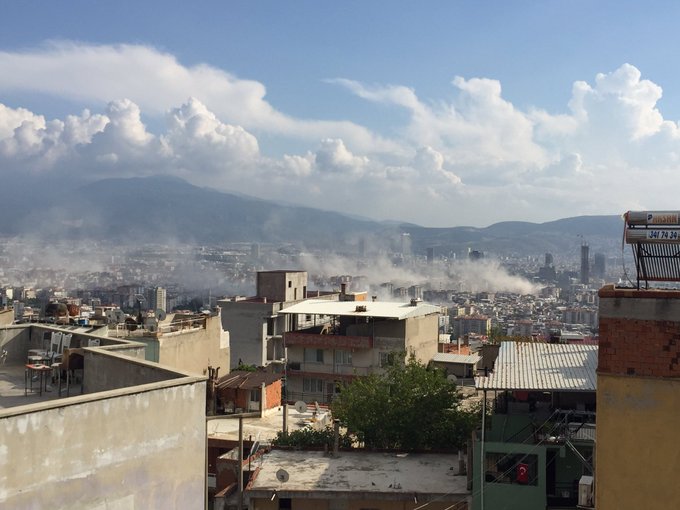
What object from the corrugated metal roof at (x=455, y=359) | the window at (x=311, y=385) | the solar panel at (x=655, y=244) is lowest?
the window at (x=311, y=385)

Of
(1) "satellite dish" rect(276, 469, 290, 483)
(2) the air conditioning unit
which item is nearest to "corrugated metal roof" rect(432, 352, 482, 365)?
(1) "satellite dish" rect(276, 469, 290, 483)

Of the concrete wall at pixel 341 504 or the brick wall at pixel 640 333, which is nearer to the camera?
the brick wall at pixel 640 333

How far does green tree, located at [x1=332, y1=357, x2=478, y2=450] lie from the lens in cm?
2025

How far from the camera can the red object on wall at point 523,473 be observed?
14.2 metres

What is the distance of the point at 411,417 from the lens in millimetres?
20422

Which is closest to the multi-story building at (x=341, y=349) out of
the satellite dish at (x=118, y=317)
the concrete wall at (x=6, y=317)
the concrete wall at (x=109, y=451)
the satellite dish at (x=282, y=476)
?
the satellite dish at (x=118, y=317)

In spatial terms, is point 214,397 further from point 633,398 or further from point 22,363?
point 633,398

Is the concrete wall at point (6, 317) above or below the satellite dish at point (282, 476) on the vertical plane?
above

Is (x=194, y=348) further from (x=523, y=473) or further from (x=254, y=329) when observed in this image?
(x=254, y=329)

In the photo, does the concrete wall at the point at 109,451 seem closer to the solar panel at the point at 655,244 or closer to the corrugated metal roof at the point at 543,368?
the solar panel at the point at 655,244

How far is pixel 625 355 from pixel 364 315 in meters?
27.6

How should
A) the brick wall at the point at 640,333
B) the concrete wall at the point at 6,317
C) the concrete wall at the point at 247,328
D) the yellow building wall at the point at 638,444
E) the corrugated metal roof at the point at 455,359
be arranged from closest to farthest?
the yellow building wall at the point at 638,444
the brick wall at the point at 640,333
the concrete wall at the point at 6,317
the corrugated metal roof at the point at 455,359
the concrete wall at the point at 247,328

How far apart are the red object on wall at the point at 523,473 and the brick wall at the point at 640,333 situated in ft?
22.4

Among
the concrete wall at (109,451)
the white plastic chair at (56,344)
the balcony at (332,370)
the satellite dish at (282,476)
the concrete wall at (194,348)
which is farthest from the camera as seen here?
the balcony at (332,370)
